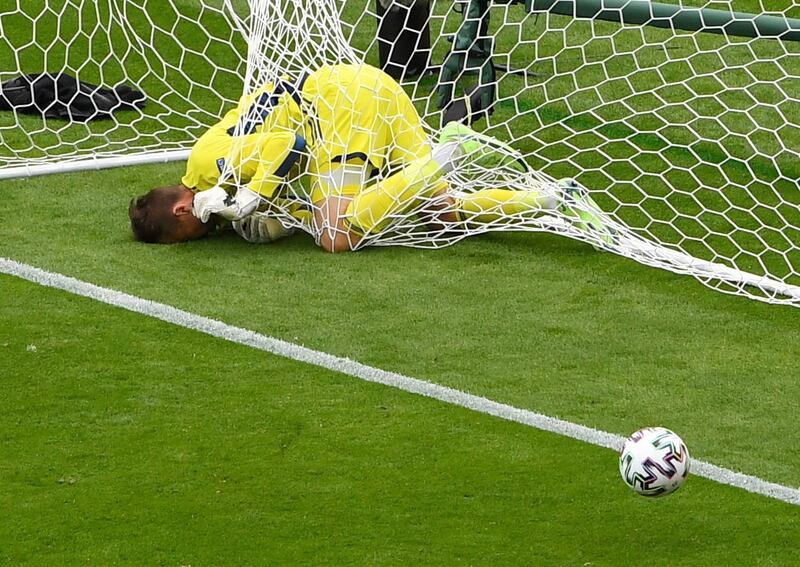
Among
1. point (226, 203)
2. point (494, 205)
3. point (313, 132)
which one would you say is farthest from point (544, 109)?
point (226, 203)

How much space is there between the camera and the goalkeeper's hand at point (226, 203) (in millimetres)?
5816

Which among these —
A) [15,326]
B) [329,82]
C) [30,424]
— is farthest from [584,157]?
[30,424]

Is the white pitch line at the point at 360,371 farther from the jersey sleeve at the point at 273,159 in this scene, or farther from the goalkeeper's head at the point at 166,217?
the jersey sleeve at the point at 273,159

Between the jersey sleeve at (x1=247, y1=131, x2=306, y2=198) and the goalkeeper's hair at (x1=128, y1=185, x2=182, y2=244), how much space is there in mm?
350

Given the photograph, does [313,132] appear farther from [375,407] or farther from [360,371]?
[375,407]

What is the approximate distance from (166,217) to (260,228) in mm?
370

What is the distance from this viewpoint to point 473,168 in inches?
247


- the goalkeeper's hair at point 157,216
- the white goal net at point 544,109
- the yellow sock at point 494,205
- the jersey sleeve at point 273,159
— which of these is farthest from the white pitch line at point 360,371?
the yellow sock at point 494,205

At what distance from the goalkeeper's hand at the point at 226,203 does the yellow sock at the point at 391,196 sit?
39 centimetres

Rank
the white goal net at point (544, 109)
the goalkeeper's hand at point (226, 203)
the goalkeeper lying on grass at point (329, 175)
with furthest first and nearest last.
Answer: the white goal net at point (544, 109) → the goalkeeper lying on grass at point (329, 175) → the goalkeeper's hand at point (226, 203)

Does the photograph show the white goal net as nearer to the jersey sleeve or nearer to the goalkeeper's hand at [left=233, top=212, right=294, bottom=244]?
the goalkeeper's hand at [left=233, top=212, right=294, bottom=244]

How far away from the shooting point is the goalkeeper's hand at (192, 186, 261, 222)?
5816 millimetres

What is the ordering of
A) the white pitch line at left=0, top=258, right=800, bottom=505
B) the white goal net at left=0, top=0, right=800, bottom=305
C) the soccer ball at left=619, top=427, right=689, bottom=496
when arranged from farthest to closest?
the white goal net at left=0, top=0, right=800, bottom=305 < the white pitch line at left=0, top=258, right=800, bottom=505 < the soccer ball at left=619, top=427, right=689, bottom=496

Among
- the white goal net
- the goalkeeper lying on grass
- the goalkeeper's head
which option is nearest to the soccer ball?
the white goal net
